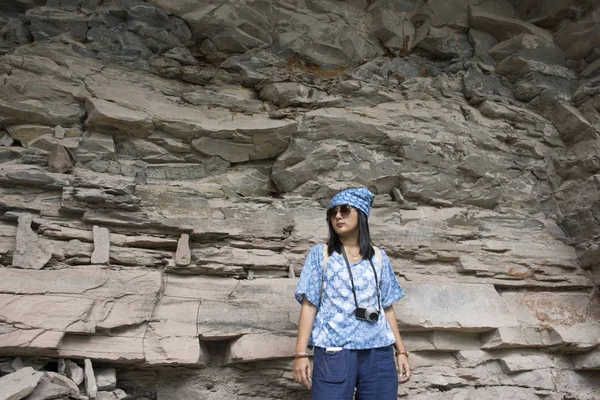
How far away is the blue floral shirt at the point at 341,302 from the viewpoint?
11.8 feet

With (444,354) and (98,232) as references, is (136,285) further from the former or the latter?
(444,354)

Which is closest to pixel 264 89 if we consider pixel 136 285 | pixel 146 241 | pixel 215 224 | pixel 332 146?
pixel 332 146

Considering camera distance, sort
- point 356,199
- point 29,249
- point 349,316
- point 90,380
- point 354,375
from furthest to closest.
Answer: point 29,249
point 90,380
point 356,199
point 349,316
point 354,375

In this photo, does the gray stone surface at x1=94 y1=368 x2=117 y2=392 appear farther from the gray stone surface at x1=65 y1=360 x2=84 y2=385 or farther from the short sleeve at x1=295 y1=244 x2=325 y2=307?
the short sleeve at x1=295 y1=244 x2=325 y2=307

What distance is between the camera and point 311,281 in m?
3.81

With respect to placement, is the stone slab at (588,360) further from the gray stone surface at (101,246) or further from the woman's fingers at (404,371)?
the gray stone surface at (101,246)

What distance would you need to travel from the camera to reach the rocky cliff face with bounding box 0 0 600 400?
4.80m

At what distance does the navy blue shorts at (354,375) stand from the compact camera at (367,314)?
23 centimetres

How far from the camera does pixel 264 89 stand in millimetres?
7426

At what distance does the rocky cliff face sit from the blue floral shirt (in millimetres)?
1290

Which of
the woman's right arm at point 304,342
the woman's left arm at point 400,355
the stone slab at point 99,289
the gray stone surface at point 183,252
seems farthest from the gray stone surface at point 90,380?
the woman's left arm at point 400,355

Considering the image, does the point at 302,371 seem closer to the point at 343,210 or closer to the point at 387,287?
the point at 387,287

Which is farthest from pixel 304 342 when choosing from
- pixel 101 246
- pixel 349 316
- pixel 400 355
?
pixel 101 246

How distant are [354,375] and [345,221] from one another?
3.90 ft
